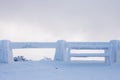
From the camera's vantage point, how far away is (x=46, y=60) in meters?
10.5

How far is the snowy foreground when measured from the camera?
7109 mm

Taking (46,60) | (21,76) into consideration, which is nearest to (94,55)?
(46,60)

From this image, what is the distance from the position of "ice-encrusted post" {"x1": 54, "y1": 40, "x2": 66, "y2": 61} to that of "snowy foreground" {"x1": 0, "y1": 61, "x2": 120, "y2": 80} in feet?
2.01

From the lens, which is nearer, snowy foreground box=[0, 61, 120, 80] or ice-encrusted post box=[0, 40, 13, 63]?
snowy foreground box=[0, 61, 120, 80]

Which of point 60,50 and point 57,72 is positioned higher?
point 60,50

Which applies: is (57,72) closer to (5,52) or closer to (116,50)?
(5,52)

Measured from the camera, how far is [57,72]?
7898mm

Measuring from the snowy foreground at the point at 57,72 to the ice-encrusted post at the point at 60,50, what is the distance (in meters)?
0.61

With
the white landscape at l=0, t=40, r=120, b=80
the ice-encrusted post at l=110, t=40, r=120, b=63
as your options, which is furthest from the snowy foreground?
the ice-encrusted post at l=110, t=40, r=120, b=63

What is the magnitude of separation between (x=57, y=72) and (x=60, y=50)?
246 centimetres

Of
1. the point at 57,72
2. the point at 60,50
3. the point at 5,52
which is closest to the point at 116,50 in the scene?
the point at 60,50

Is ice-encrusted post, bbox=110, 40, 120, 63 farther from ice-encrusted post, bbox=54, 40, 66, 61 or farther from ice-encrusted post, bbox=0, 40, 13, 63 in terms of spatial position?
ice-encrusted post, bbox=0, 40, 13, 63

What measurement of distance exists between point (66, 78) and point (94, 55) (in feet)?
9.23

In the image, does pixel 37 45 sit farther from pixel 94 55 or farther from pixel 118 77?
pixel 118 77
